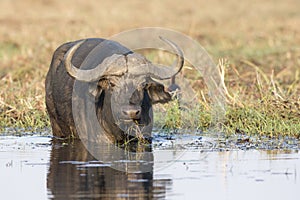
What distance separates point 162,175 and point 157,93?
2002 millimetres

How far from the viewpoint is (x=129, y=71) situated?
27.2ft

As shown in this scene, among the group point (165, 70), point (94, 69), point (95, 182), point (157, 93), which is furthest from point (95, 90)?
point (95, 182)

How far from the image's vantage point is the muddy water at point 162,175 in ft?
19.7

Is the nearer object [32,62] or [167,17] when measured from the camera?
[32,62]

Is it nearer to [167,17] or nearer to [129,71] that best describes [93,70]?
[129,71]

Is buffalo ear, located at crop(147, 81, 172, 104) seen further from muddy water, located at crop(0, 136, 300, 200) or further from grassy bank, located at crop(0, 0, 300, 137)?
grassy bank, located at crop(0, 0, 300, 137)

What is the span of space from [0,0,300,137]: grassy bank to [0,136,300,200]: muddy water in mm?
1277

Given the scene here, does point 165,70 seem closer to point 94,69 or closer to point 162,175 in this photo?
point 94,69

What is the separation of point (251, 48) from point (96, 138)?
6.90m

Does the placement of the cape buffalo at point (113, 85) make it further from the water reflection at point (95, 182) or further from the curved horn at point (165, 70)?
the water reflection at point (95, 182)

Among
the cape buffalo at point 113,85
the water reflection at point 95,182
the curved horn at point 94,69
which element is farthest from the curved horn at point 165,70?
the water reflection at point 95,182

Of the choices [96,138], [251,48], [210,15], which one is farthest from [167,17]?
[96,138]

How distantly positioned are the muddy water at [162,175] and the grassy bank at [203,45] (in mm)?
1277

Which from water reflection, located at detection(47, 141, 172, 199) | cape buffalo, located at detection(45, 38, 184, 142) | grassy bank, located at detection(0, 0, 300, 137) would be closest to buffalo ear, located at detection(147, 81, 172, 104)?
cape buffalo, located at detection(45, 38, 184, 142)
